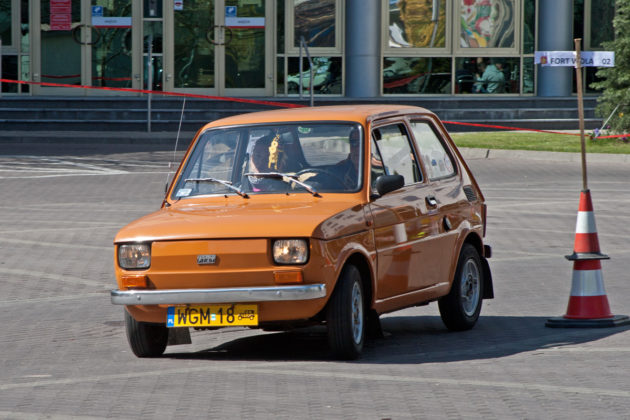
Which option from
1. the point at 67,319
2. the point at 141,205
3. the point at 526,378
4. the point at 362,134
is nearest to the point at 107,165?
the point at 141,205

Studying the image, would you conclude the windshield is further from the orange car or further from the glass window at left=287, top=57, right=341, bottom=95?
the glass window at left=287, top=57, right=341, bottom=95

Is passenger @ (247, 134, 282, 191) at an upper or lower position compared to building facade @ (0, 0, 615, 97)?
lower

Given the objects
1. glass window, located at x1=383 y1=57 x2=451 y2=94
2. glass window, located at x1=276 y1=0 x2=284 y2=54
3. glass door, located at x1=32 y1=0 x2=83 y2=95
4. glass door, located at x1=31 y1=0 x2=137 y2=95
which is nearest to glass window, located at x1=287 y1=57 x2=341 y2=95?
glass window, located at x1=276 y1=0 x2=284 y2=54

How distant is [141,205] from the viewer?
57.5ft

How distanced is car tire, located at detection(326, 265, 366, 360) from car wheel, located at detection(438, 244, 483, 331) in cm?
141

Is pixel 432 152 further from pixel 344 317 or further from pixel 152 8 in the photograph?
pixel 152 8

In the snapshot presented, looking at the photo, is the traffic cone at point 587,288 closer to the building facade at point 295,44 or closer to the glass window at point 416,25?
the building facade at point 295,44

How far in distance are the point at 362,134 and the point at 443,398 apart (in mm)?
2313

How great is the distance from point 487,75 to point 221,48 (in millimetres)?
7484

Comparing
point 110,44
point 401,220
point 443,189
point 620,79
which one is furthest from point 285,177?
point 110,44

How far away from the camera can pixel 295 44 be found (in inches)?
1387

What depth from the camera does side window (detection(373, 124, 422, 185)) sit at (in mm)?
8305

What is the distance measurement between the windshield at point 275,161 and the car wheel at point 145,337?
99 centimetres

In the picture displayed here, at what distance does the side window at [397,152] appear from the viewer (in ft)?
27.2
